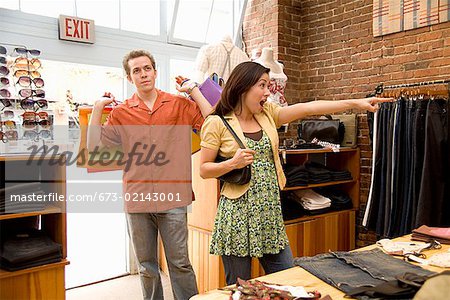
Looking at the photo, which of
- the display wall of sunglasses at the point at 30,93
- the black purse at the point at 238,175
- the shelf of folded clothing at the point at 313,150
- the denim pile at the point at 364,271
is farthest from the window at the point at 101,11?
the denim pile at the point at 364,271

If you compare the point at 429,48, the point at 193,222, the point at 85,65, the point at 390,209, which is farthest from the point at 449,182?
the point at 85,65

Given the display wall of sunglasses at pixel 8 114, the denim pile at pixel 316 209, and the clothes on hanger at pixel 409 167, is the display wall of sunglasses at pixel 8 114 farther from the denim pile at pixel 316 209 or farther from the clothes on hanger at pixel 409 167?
the clothes on hanger at pixel 409 167

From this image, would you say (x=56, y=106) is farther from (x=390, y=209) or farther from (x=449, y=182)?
(x=449, y=182)

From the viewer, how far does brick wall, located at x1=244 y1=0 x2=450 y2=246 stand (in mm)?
3535

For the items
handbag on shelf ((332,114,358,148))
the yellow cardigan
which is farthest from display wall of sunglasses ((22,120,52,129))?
handbag on shelf ((332,114,358,148))

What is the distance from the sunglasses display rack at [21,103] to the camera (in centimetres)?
236

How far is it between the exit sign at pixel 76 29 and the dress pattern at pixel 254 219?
2051 mm

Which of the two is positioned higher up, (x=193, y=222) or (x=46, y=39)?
(x=46, y=39)

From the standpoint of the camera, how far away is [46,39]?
3209mm

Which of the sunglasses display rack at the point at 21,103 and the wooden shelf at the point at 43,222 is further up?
the sunglasses display rack at the point at 21,103

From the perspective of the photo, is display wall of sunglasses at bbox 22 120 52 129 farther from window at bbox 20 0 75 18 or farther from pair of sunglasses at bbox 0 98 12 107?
window at bbox 20 0 75 18

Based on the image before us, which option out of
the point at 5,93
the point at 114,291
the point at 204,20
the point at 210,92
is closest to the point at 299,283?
the point at 210,92

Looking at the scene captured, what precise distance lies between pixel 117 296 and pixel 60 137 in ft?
4.46

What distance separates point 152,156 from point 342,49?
2576 millimetres
